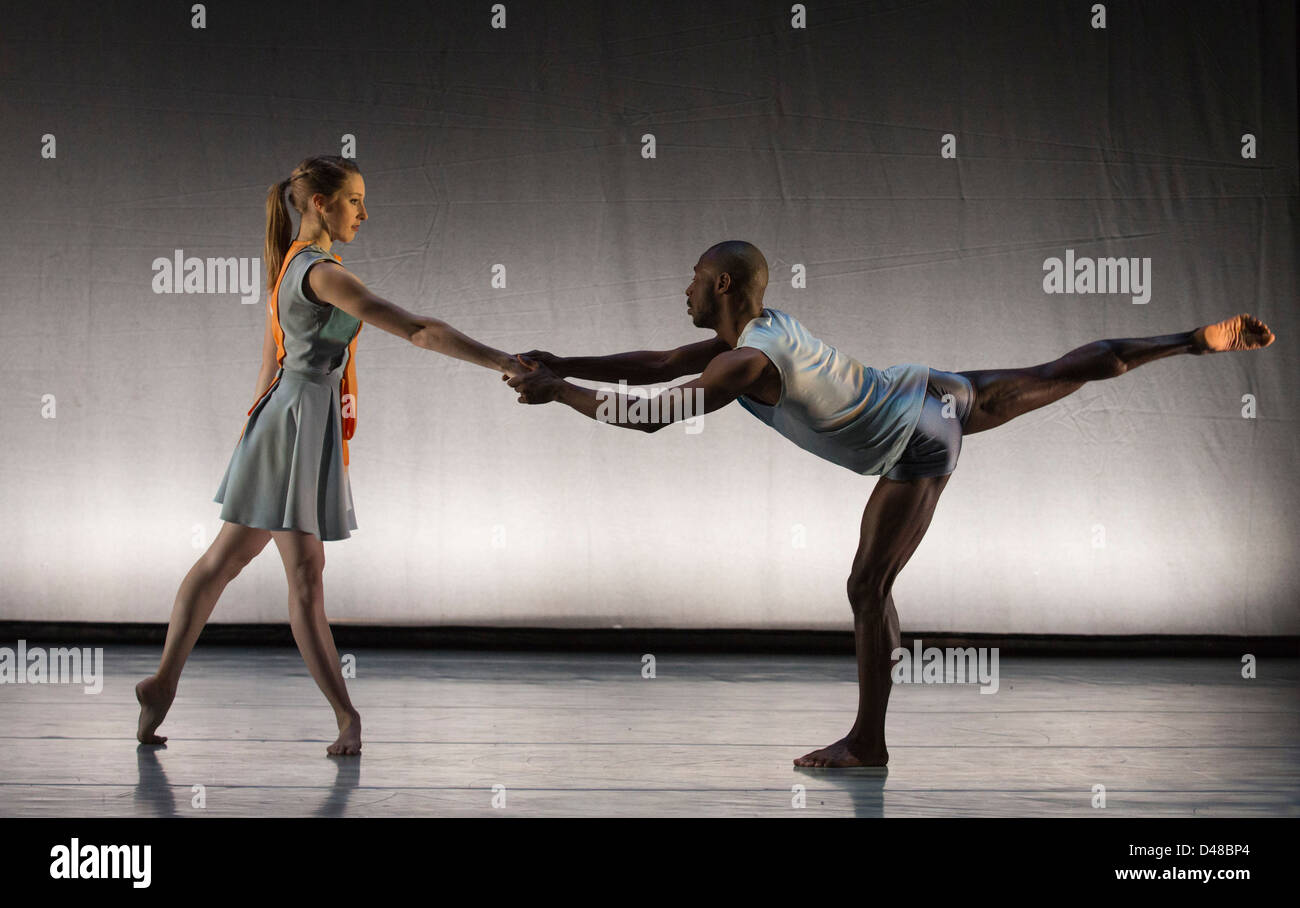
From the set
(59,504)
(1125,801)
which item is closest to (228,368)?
(59,504)

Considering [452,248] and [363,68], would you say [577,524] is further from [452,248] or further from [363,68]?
[363,68]

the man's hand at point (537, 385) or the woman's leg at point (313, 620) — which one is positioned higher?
the man's hand at point (537, 385)

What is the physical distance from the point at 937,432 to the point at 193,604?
166 centimetres

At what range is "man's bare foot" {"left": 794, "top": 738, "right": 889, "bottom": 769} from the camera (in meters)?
2.74

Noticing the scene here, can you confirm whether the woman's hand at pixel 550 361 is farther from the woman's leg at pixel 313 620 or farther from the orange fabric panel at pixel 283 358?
the woman's leg at pixel 313 620

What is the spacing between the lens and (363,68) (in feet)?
16.4

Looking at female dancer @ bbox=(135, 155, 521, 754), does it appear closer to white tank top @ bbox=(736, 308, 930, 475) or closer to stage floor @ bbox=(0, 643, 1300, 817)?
stage floor @ bbox=(0, 643, 1300, 817)

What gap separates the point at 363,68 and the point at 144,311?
1257mm

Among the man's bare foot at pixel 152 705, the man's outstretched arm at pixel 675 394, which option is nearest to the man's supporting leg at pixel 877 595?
the man's outstretched arm at pixel 675 394

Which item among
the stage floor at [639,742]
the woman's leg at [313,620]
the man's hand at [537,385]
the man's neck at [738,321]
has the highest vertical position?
the man's neck at [738,321]

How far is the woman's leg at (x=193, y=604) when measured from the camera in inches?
112

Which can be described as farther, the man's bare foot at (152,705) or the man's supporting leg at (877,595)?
the man's bare foot at (152,705)

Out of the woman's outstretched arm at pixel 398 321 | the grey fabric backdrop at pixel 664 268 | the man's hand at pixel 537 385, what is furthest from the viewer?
the grey fabric backdrop at pixel 664 268

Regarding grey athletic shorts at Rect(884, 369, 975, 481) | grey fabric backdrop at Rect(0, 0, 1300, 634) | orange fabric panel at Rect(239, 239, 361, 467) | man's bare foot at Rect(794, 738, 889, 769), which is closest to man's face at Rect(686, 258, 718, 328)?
grey athletic shorts at Rect(884, 369, 975, 481)
